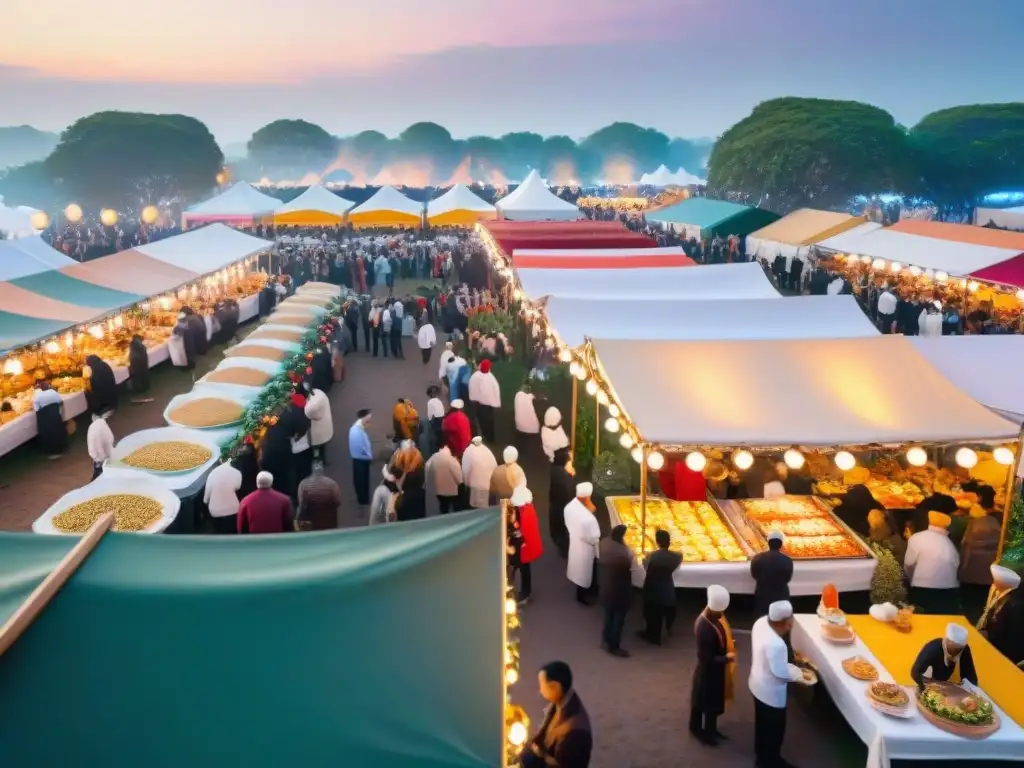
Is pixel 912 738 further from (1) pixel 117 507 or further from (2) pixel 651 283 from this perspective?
(2) pixel 651 283

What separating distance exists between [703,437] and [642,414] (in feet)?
1.87

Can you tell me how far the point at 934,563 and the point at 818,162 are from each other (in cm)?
4048

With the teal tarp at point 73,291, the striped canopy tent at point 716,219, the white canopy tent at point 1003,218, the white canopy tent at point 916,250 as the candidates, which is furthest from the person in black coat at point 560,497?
the white canopy tent at point 1003,218

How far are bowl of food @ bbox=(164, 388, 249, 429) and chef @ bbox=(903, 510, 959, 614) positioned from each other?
23.4 feet

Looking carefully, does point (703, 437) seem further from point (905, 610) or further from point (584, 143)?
point (584, 143)

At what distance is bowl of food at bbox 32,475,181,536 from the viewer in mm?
6711

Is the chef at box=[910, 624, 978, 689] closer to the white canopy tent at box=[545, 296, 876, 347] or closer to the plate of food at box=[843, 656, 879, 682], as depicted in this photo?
the plate of food at box=[843, 656, 879, 682]

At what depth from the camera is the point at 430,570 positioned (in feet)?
11.2

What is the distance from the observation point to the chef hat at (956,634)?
4801mm

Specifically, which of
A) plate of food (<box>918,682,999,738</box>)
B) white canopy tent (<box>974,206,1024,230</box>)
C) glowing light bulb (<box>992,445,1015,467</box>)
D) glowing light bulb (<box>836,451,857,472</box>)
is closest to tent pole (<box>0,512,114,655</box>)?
plate of food (<box>918,682,999,738</box>)

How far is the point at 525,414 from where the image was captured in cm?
1067

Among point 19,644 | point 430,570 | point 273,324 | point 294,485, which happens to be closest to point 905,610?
point 430,570

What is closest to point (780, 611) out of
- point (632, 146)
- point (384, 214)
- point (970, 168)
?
point (384, 214)

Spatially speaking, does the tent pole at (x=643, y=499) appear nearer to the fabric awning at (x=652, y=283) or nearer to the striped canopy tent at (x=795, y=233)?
the fabric awning at (x=652, y=283)
